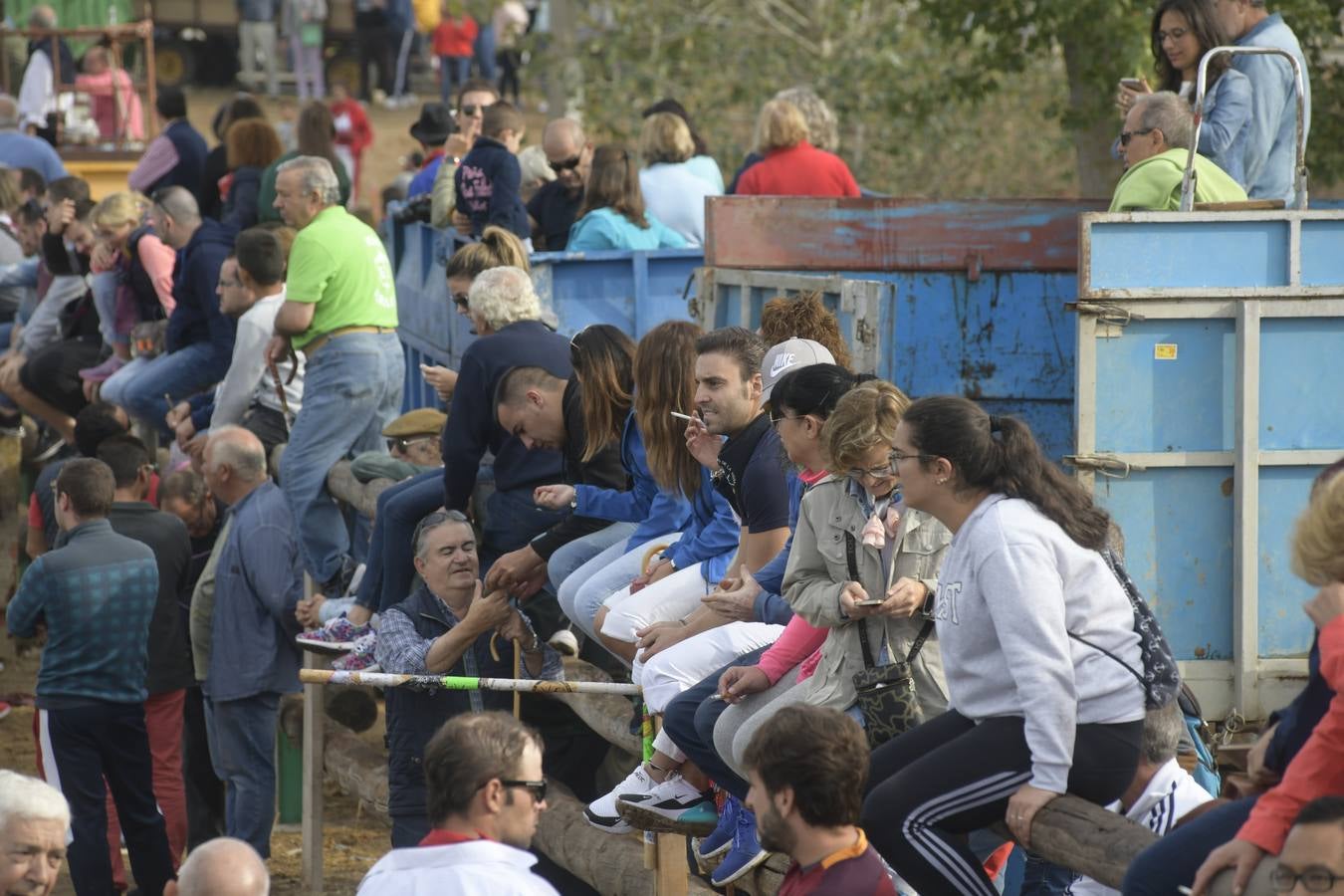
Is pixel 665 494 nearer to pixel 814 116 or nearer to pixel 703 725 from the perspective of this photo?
pixel 703 725

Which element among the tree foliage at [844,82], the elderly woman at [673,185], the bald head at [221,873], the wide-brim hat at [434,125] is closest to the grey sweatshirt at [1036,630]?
the bald head at [221,873]

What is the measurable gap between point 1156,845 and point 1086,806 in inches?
14.7

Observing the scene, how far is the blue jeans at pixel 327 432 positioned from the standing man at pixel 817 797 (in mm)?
5224

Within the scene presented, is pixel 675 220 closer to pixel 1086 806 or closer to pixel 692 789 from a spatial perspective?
pixel 692 789

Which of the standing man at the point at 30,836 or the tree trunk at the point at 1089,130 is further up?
the tree trunk at the point at 1089,130

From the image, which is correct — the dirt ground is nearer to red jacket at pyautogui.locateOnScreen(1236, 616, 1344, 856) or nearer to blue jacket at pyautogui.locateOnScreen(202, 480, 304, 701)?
blue jacket at pyautogui.locateOnScreen(202, 480, 304, 701)

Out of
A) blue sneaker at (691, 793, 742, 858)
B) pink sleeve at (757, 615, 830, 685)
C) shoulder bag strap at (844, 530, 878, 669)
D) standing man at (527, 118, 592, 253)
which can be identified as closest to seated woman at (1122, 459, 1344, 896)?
shoulder bag strap at (844, 530, 878, 669)

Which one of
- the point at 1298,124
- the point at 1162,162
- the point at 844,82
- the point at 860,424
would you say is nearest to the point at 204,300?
→ the point at 1162,162

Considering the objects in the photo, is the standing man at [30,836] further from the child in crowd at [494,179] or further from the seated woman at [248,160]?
the seated woman at [248,160]

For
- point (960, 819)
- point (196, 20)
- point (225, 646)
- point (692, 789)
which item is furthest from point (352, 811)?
point (196, 20)

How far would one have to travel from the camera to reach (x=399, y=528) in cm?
752

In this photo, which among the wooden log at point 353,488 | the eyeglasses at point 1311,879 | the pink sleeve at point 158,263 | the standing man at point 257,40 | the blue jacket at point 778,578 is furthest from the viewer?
the standing man at point 257,40

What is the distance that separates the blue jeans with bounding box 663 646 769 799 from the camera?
17.0 ft

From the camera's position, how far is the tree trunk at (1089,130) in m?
13.7
